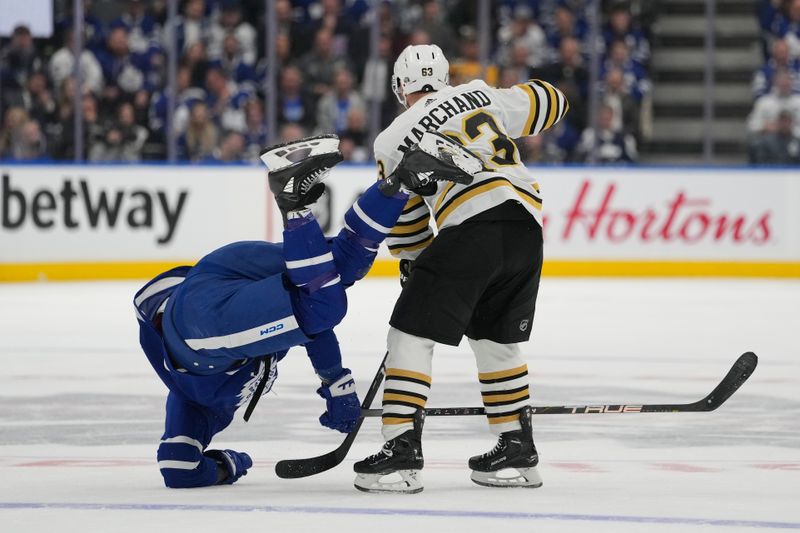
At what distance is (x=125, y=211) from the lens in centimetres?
1102

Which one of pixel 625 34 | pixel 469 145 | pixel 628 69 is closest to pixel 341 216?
pixel 628 69

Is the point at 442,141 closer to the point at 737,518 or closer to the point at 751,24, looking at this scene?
the point at 737,518

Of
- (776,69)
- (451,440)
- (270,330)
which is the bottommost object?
(451,440)

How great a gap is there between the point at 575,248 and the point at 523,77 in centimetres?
161

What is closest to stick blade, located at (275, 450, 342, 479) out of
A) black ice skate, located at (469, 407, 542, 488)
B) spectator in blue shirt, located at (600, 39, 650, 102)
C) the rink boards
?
black ice skate, located at (469, 407, 542, 488)

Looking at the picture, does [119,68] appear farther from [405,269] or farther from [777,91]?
[405,269]

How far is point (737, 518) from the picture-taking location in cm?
322

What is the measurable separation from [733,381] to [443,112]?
108 cm

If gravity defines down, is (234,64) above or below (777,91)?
above

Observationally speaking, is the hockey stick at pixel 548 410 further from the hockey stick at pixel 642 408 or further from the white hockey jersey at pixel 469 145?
the white hockey jersey at pixel 469 145

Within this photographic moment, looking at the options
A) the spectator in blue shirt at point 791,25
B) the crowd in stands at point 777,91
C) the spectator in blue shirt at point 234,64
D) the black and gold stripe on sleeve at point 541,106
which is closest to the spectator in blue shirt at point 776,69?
the crowd in stands at point 777,91

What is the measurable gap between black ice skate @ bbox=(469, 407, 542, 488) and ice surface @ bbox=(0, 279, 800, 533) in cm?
6

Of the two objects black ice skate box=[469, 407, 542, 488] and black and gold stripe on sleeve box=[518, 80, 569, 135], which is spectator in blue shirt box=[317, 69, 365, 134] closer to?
black and gold stripe on sleeve box=[518, 80, 569, 135]

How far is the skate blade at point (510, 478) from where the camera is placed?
374 centimetres
